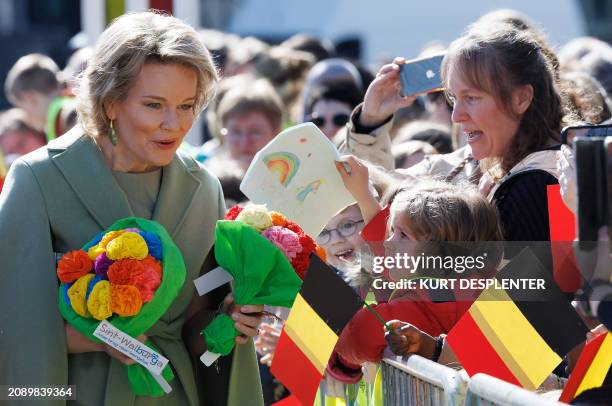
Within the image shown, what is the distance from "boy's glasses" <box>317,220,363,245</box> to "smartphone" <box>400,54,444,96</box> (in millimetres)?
512

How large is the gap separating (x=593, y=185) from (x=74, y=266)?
1.41 metres

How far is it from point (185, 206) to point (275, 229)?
0.35 m

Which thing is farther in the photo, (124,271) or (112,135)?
(112,135)

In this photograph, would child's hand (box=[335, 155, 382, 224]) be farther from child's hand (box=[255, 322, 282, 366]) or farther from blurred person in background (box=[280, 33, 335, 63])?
blurred person in background (box=[280, 33, 335, 63])

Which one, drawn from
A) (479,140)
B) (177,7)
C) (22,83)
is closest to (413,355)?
(479,140)

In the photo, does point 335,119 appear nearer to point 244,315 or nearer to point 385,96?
point 385,96

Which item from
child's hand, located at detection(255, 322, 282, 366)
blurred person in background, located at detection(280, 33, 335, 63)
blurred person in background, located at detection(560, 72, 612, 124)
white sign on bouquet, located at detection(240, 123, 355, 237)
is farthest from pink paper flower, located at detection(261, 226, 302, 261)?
blurred person in background, located at detection(280, 33, 335, 63)

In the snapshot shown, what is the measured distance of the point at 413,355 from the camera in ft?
9.90

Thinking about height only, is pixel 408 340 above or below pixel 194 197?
below

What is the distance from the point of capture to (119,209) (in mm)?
3273

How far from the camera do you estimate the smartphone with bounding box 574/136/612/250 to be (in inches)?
A: 92.6

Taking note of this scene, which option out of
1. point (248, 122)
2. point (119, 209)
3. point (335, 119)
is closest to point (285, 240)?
point (119, 209)

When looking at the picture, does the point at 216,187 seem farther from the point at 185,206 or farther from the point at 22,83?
the point at 22,83

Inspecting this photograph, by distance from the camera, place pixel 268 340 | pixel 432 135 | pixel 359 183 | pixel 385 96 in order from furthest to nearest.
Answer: pixel 432 135
pixel 268 340
pixel 385 96
pixel 359 183
